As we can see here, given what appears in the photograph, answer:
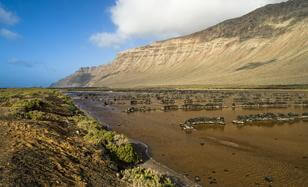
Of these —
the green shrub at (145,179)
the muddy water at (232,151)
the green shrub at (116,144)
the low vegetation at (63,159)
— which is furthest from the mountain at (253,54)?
the green shrub at (145,179)

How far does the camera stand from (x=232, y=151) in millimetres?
21781

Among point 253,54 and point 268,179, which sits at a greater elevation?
point 253,54

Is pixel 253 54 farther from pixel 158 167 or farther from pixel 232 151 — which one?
pixel 158 167

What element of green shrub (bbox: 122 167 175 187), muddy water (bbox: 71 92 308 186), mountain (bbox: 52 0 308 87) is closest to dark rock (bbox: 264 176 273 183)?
muddy water (bbox: 71 92 308 186)

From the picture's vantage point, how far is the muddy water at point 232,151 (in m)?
16.4

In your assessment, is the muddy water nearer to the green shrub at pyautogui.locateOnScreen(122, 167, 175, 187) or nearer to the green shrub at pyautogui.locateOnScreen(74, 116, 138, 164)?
the green shrub at pyautogui.locateOnScreen(74, 116, 138, 164)

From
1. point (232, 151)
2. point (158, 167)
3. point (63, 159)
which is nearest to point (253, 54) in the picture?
point (232, 151)

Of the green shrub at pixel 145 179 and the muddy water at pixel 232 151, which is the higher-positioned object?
the green shrub at pixel 145 179

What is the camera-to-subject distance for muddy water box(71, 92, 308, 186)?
1636cm

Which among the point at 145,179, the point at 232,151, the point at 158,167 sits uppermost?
the point at 145,179

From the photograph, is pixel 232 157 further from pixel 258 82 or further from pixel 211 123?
pixel 258 82

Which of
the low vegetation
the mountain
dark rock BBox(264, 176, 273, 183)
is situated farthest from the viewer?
the mountain

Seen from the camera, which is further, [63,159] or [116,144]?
[116,144]

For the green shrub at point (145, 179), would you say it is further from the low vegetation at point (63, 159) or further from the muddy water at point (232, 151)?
the muddy water at point (232, 151)
